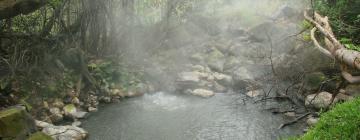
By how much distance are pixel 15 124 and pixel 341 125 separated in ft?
25.6

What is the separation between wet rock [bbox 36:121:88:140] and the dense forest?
31mm

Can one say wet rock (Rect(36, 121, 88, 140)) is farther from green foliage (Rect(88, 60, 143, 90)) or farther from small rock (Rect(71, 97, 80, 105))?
green foliage (Rect(88, 60, 143, 90))

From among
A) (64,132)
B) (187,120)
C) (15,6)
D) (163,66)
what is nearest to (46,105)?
(64,132)

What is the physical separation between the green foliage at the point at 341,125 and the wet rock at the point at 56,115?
29.6 ft

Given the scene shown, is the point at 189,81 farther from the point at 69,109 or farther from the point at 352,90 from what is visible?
the point at 352,90

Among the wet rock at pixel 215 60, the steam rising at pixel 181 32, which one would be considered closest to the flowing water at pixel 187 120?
the steam rising at pixel 181 32

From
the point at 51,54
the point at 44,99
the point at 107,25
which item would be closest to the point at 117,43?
the point at 107,25

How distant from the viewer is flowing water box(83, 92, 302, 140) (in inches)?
460

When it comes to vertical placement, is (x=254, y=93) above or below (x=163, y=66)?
below

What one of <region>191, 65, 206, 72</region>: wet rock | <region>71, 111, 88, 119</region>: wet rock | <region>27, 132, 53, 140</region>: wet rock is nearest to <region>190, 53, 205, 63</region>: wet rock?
<region>191, 65, 206, 72</region>: wet rock

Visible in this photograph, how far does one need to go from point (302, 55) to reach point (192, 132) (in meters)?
6.49

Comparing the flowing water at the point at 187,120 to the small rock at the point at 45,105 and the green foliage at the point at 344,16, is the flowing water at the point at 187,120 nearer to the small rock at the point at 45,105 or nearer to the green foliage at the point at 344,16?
the small rock at the point at 45,105

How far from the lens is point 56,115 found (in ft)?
43.8

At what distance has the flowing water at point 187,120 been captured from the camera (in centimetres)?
1169
